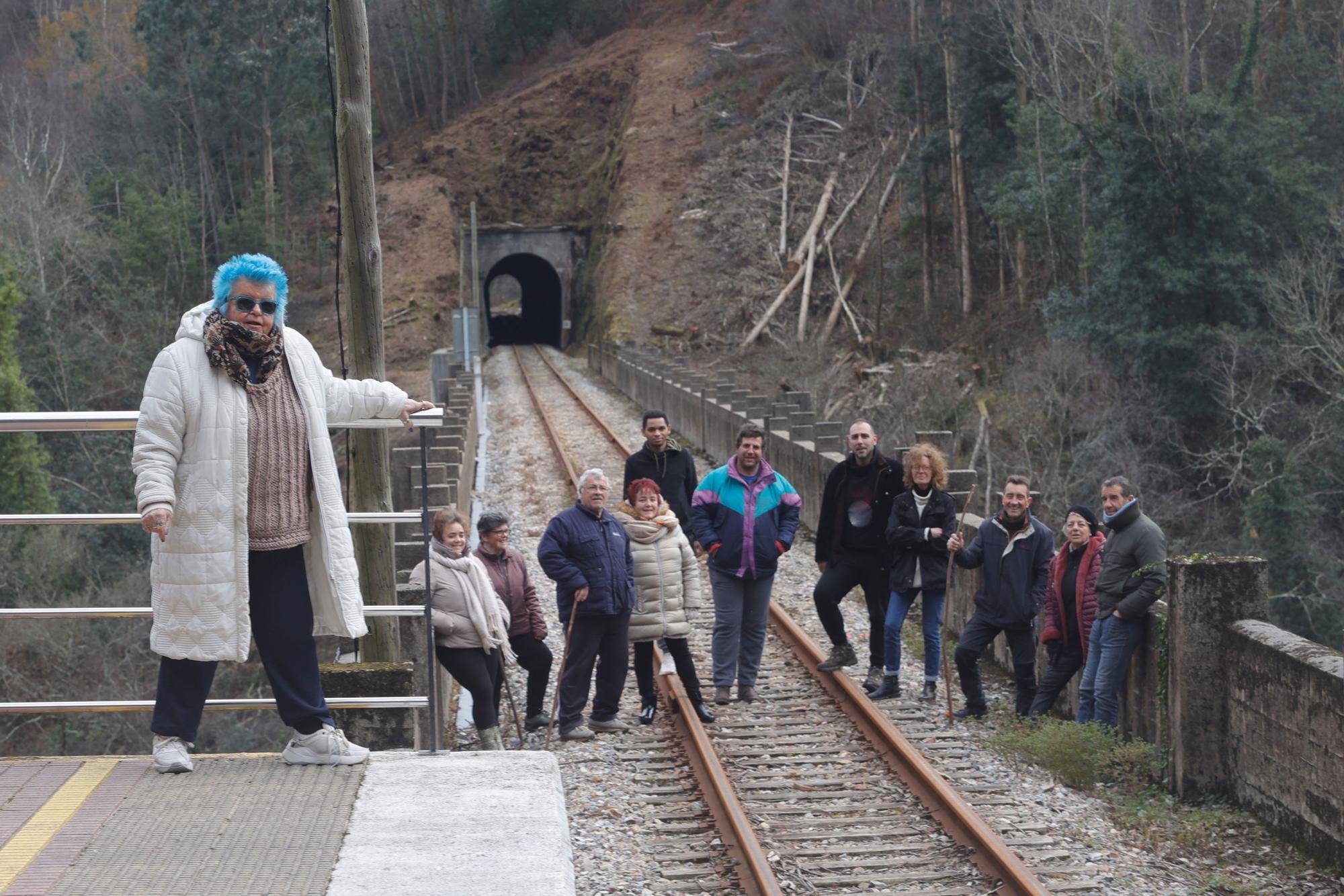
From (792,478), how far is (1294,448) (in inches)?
539

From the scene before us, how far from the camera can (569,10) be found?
8625cm

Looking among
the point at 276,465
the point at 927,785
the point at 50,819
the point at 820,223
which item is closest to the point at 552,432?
the point at 927,785

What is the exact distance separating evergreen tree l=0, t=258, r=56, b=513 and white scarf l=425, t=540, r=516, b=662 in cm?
2761

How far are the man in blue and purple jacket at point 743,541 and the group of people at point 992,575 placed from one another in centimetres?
48

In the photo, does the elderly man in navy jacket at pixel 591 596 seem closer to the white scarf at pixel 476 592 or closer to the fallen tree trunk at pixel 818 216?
the white scarf at pixel 476 592

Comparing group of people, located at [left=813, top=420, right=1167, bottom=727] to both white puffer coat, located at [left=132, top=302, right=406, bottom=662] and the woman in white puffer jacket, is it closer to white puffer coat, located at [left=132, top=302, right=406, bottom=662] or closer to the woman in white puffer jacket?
the woman in white puffer jacket

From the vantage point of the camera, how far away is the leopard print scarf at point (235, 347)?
5.11m

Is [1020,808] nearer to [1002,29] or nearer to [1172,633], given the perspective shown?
[1172,633]

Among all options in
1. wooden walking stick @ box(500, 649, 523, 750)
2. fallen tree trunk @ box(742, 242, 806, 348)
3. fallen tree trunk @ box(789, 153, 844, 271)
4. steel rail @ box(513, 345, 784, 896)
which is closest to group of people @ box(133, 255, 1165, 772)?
wooden walking stick @ box(500, 649, 523, 750)

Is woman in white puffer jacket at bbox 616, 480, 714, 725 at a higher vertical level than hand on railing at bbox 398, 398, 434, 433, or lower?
lower

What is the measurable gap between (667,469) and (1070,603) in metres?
3.34

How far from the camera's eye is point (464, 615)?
892cm

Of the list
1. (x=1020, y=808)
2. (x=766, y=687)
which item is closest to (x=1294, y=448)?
(x=766, y=687)

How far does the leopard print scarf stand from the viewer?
5109mm
